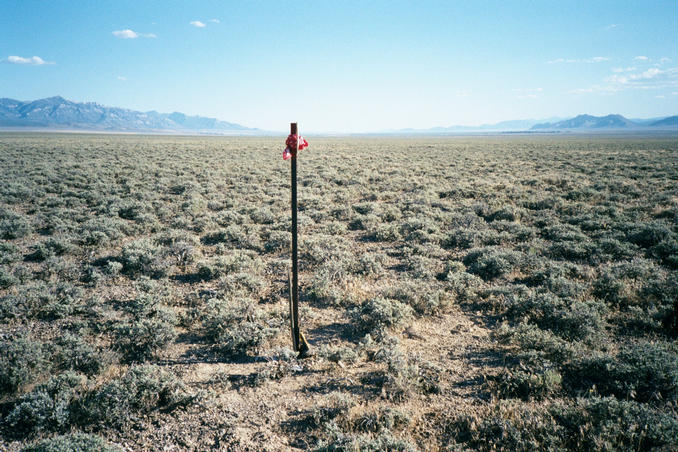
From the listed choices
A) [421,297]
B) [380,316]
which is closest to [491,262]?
[421,297]

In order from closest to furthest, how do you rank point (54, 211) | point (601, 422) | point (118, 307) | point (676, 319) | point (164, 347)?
point (601, 422), point (164, 347), point (676, 319), point (118, 307), point (54, 211)

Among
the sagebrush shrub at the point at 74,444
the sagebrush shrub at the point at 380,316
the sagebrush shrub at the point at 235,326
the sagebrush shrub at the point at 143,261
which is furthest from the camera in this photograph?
the sagebrush shrub at the point at 143,261

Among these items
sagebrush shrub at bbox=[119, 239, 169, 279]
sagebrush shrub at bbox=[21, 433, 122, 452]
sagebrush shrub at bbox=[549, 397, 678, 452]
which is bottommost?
sagebrush shrub at bbox=[21, 433, 122, 452]

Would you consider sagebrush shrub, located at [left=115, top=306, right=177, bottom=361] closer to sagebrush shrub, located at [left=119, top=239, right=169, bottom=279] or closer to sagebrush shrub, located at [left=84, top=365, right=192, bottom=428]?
sagebrush shrub, located at [left=84, top=365, right=192, bottom=428]

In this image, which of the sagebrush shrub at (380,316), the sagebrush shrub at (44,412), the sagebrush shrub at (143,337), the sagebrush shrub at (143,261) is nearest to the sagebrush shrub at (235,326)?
the sagebrush shrub at (143,337)

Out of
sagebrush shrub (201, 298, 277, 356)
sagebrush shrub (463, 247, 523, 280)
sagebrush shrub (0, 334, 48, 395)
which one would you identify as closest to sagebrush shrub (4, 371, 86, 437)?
sagebrush shrub (0, 334, 48, 395)

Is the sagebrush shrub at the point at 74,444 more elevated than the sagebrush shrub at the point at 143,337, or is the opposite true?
A: the sagebrush shrub at the point at 143,337

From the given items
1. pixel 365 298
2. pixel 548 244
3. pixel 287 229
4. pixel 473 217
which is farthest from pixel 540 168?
pixel 365 298

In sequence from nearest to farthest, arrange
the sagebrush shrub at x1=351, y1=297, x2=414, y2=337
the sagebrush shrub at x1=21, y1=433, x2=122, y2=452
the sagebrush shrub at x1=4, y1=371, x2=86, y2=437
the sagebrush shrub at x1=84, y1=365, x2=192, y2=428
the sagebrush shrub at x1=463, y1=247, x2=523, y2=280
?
1. the sagebrush shrub at x1=21, y1=433, x2=122, y2=452
2. the sagebrush shrub at x1=4, y1=371, x2=86, y2=437
3. the sagebrush shrub at x1=84, y1=365, x2=192, y2=428
4. the sagebrush shrub at x1=351, y1=297, x2=414, y2=337
5. the sagebrush shrub at x1=463, y1=247, x2=523, y2=280

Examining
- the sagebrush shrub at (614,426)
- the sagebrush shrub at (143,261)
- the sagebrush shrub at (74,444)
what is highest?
the sagebrush shrub at (143,261)

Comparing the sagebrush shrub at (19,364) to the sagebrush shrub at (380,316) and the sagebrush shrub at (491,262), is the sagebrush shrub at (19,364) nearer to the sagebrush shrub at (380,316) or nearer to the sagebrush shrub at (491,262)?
the sagebrush shrub at (380,316)

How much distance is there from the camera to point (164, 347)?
5473 millimetres

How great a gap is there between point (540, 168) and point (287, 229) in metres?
27.1

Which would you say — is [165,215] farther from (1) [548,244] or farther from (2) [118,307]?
(1) [548,244]
